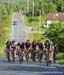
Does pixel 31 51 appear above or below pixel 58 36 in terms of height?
above

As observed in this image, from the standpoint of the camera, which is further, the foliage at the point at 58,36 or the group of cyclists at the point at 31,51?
the foliage at the point at 58,36

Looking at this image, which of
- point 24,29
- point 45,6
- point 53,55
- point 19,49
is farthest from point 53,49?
point 45,6

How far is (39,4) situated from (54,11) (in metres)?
4.00

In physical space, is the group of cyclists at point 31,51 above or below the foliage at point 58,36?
above

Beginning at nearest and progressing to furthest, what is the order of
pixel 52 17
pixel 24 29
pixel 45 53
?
1. pixel 45 53
2. pixel 24 29
3. pixel 52 17

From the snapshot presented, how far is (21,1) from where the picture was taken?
271 feet

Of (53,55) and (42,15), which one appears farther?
(42,15)

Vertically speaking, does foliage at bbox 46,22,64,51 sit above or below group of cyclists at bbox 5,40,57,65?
below

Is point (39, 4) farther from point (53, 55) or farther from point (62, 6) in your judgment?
point (53, 55)

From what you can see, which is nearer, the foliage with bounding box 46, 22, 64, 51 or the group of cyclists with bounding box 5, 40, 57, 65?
the group of cyclists with bounding box 5, 40, 57, 65

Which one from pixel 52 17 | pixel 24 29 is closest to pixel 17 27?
pixel 24 29

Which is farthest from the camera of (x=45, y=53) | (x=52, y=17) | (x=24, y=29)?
(x=52, y=17)

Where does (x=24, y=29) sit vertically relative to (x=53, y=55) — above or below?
below

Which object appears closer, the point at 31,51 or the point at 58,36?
the point at 31,51
